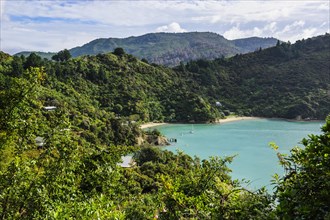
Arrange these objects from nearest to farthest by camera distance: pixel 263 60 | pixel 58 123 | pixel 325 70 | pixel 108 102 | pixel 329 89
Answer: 1. pixel 58 123
2. pixel 108 102
3. pixel 329 89
4. pixel 325 70
5. pixel 263 60

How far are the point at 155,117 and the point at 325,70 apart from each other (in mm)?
49149

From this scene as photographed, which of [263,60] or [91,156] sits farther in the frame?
[263,60]

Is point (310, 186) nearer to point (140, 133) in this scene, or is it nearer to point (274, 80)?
point (140, 133)

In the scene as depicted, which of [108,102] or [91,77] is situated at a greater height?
[91,77]

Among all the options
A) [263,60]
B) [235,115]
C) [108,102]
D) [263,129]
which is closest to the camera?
[108,102]

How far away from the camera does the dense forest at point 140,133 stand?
3.94 metres

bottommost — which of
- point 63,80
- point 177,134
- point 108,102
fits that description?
point 177,134

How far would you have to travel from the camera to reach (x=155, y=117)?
66062 mm

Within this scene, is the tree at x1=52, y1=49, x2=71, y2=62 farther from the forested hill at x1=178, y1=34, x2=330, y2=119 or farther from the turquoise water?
the forested hill at x1=178, y1=34, x2=330, y2=119

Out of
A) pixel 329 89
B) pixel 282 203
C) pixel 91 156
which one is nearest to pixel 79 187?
pixel 91 156

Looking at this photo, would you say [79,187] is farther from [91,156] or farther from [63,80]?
[63,80]

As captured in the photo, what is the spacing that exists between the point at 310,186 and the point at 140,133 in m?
42.4

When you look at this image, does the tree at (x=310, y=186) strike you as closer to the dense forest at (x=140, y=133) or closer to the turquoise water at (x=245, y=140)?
the dense forest at (x=140, y=133)

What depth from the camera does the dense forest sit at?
12.9 feet
